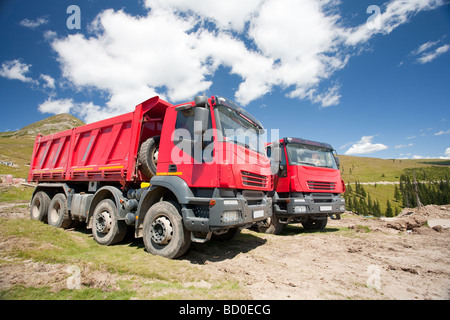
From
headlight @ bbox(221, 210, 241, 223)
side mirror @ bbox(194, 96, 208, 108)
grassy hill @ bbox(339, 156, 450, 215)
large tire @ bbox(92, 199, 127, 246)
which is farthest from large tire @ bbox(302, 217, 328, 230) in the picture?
grassy hill @ bbox(339, 156, 450, 215)

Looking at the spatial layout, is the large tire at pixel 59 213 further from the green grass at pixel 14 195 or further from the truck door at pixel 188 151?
the green grass at pixel 14 195

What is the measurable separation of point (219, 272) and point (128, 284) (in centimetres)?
128

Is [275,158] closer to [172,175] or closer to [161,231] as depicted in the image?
[172,175]

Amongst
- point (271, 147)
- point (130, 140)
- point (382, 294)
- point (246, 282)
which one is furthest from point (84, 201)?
point (382, 294)

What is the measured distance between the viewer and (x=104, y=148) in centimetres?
580

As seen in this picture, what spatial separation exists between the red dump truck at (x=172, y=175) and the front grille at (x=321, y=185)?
6.19ft

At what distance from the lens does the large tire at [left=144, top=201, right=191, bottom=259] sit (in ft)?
12.4

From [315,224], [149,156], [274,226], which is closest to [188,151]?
[149,156]

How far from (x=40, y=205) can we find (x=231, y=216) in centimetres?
771

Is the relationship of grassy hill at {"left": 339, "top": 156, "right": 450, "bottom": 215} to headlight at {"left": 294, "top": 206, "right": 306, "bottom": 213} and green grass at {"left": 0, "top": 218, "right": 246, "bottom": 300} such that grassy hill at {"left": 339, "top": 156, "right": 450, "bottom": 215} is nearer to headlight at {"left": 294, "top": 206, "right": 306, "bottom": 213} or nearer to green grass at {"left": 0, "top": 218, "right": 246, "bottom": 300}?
headlight at {"left": 294, "top": 206, "right": 306, "bottom": 213}

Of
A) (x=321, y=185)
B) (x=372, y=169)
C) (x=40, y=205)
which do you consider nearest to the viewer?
(x=321, y=185)

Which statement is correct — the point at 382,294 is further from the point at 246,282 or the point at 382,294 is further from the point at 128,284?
the point at 128,284

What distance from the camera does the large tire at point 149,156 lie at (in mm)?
4762

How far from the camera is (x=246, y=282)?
290 centimetres
